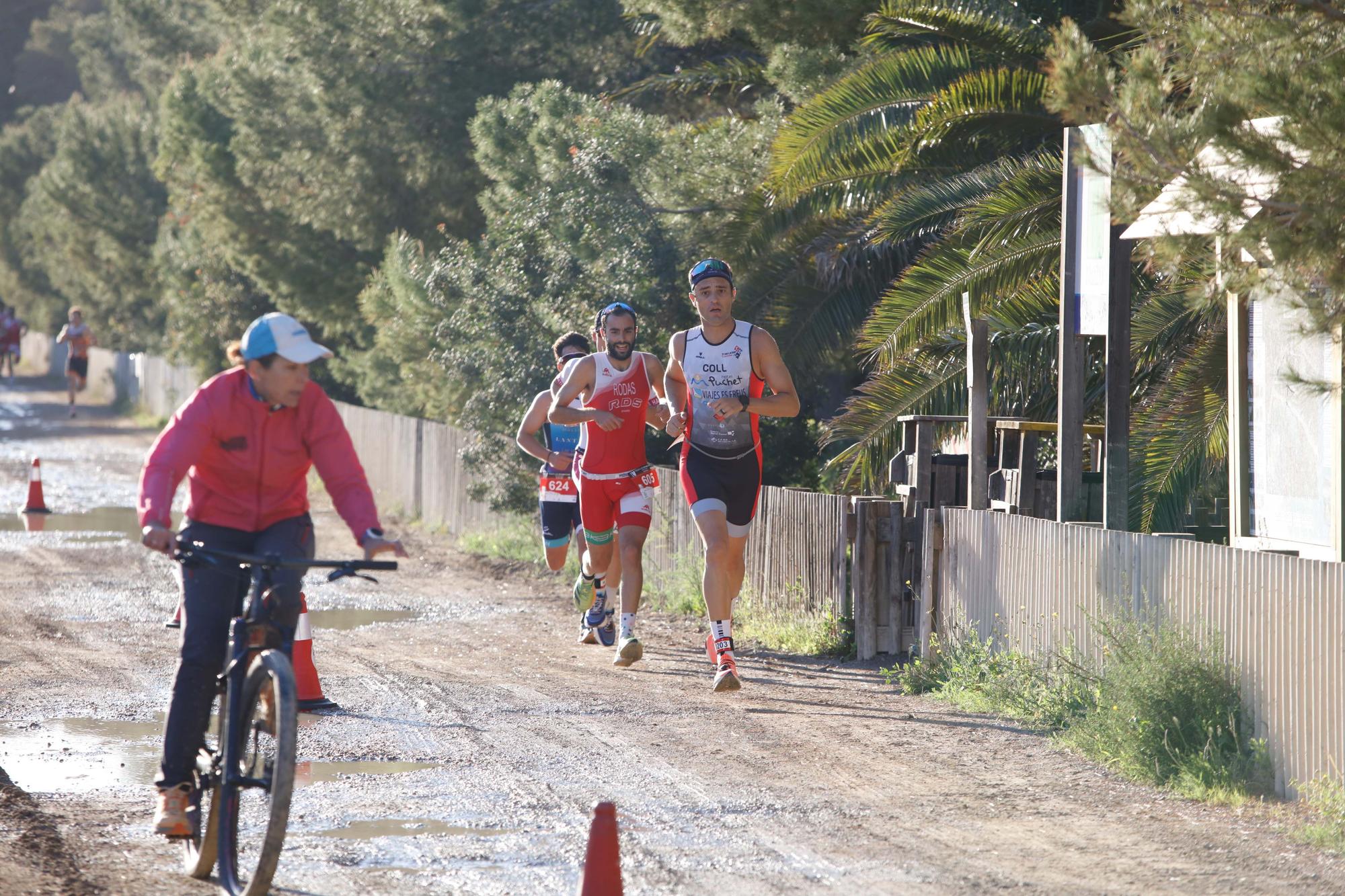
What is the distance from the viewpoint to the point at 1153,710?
6977 millimetres

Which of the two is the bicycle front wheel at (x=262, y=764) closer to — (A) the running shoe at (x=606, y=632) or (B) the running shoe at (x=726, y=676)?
(B) the running shoe at (x=726, y=676)

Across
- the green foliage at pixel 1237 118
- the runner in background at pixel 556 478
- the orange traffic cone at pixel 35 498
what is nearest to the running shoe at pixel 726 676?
the runner in background at pixel 556 478

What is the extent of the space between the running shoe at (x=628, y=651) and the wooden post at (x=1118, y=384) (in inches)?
109

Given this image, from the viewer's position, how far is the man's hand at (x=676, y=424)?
8.97 meters

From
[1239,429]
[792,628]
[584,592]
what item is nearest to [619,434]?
[584,592]

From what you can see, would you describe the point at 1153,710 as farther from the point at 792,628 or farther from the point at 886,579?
the point at 792,628

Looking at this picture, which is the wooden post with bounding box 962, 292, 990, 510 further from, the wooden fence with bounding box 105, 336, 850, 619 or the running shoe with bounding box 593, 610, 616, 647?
the running shoe with bounding box 593, 610, 616, 647

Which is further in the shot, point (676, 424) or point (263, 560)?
point (676, 424)

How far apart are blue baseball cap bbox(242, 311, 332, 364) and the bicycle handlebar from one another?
0.64m

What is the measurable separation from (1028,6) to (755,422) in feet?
18.9

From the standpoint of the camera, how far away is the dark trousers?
17.7 feet

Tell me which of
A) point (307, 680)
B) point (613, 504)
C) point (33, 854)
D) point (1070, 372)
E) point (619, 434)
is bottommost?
point (33, 854)

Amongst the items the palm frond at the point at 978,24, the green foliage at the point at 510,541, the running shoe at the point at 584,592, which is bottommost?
the running shoe at the point at 584,592

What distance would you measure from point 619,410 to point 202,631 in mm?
4647
